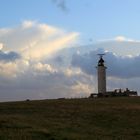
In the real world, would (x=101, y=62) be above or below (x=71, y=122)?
above

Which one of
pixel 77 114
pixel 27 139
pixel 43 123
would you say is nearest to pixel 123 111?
pixel 77 114

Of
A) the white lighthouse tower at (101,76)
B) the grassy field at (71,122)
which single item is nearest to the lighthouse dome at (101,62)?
the white lighthouse tower at (101,76)

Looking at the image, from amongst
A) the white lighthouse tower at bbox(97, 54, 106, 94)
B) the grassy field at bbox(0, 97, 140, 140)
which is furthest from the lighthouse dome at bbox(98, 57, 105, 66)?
the grassy field at bbox(0, 97, 140, 140)

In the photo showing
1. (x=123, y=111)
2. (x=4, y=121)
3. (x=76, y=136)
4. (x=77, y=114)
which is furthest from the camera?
(x=123, y=111)

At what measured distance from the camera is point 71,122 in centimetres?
3772

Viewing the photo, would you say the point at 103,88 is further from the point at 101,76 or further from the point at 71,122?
the point at 71,122

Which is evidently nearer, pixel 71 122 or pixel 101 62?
pixel 71 122

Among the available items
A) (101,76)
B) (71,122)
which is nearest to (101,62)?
(101,76)

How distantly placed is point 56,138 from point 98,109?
61.2ft

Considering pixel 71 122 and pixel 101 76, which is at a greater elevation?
pixel 101 76

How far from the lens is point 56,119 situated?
39.3 m

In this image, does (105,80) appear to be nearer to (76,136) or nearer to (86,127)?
(86,127)

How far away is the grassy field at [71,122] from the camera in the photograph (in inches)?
1214

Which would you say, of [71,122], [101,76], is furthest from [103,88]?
[71,122]
